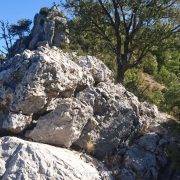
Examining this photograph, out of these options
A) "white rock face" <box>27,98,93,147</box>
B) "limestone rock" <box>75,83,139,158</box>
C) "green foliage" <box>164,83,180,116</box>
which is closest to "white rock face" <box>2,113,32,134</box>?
"white rock face" <box>27,98,93,147</box>

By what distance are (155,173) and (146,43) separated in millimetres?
13205

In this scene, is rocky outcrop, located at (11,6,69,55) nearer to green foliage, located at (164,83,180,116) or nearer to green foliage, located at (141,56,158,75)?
green foliage, located at (141,56,158,75)

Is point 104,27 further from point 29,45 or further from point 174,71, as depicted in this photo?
point 174,71

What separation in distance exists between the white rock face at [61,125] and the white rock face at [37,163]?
0.70 metres

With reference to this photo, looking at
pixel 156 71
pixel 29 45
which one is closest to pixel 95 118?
pixel 29 45

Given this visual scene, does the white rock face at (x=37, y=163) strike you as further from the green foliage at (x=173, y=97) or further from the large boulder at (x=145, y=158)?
the green foliage at (x=173, y=97)

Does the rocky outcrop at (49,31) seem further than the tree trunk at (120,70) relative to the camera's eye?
Yes

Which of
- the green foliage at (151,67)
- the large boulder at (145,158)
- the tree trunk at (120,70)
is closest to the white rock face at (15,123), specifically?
the large boulder at (145,158)

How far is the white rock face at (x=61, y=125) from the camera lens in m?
17.4

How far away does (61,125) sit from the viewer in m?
17.6

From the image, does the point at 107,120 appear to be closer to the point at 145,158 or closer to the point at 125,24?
the point at 145,158

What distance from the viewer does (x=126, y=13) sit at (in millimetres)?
30375

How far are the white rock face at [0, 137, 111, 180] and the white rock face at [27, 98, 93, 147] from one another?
0.70m

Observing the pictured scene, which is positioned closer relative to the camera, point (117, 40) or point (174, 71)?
point (117, 40)
